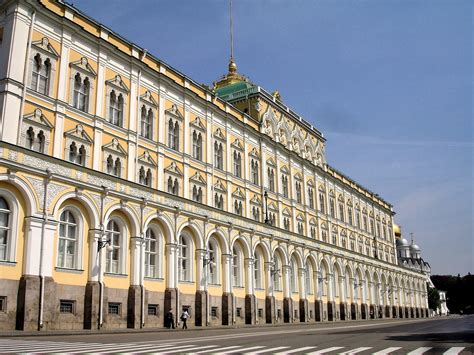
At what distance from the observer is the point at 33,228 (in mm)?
26781

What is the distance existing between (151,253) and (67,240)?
744cm

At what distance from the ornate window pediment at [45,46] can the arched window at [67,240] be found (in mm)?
10132

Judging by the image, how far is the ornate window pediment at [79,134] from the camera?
32.7 metres

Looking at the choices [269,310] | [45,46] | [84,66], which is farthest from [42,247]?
[269,310]

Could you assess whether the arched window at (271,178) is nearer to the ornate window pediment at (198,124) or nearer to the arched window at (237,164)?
the arched window at (237,164)

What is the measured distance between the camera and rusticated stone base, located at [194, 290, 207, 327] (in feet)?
125

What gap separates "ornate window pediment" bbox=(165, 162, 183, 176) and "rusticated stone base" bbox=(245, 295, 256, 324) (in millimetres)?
12594

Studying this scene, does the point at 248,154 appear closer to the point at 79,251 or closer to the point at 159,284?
the point at 159,284

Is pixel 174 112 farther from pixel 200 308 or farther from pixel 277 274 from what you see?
pixel 277 274

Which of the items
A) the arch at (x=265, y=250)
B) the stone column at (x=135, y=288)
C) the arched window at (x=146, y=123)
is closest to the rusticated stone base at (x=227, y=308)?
the arch at (x=265, y=250)

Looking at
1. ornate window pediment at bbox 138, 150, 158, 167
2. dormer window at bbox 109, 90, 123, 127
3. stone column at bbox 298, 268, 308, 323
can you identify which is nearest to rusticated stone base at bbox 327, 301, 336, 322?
stone column at bbox 298, 268, 308, 323

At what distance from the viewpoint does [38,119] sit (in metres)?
30.8

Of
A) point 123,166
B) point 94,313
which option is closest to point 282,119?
point 123,166

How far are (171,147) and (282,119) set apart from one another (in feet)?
76.0
